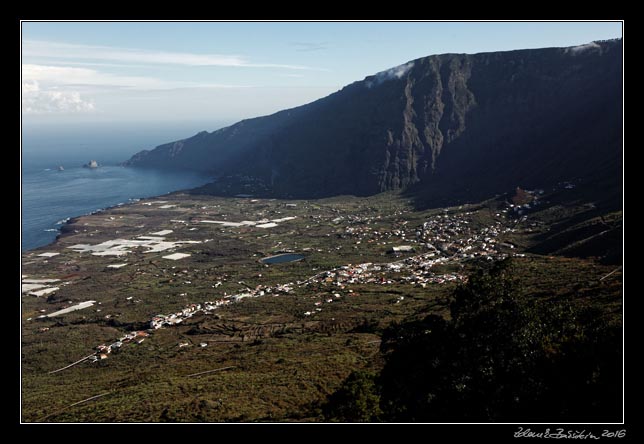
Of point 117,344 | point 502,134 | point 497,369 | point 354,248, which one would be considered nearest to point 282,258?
point 354,248

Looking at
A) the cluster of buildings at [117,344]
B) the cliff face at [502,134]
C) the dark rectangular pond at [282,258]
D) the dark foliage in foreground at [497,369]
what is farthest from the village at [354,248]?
the dark foliage in foreground at [497,369]

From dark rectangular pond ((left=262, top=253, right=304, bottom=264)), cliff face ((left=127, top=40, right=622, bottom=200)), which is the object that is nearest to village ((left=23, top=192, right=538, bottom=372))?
dark rectangular pond ((left=262, top=253, right=304, bottom=264))

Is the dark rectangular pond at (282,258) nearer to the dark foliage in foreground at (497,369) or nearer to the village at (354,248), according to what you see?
the village at (354,248)

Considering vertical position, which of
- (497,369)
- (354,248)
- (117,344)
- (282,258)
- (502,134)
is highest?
(502,134)

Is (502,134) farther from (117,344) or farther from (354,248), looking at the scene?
(117,344)

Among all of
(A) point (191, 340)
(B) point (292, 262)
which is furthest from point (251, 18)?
(B) point (292, 262)
